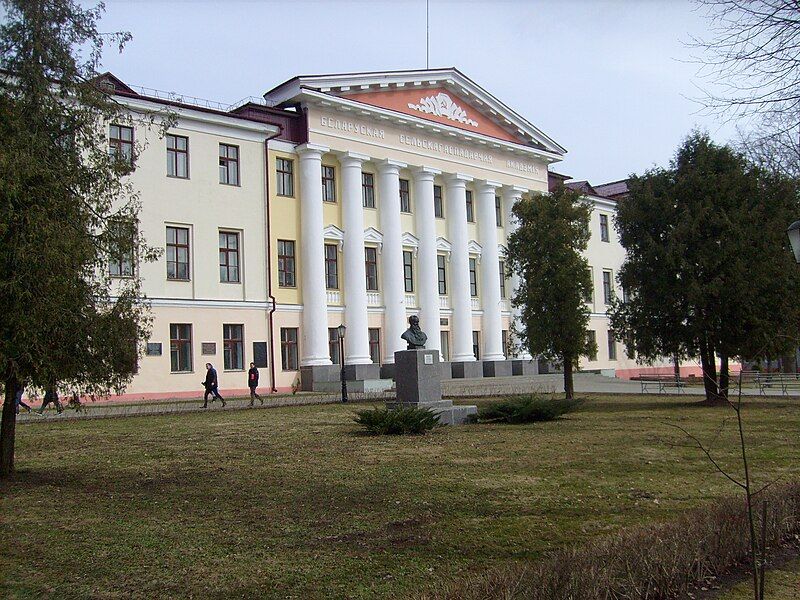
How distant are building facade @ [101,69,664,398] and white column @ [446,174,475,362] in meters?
0.09

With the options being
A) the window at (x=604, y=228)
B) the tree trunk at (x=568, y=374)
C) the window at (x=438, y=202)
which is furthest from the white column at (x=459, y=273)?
the tree trunk at (x=568, y=374)

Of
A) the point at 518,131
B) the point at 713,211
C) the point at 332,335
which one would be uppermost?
the point at 518,131

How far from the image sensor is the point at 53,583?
659 cm

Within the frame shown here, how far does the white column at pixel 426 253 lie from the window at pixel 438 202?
69.6 inches

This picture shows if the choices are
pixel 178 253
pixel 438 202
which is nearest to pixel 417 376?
pixel 178 253

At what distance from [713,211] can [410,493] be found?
58.5 feet

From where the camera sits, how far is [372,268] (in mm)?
44469

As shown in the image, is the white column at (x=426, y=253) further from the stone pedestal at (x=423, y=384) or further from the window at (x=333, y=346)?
the stone pedestal at (x=423, y=384)

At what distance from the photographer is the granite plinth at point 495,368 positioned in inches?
1901

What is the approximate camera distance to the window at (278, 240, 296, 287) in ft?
132

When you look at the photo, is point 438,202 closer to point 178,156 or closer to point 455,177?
point 455,177

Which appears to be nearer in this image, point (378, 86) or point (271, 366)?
point (271, 366)

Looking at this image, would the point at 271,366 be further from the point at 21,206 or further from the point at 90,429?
the point at 21,206

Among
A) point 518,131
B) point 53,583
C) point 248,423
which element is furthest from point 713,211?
point 518,131
